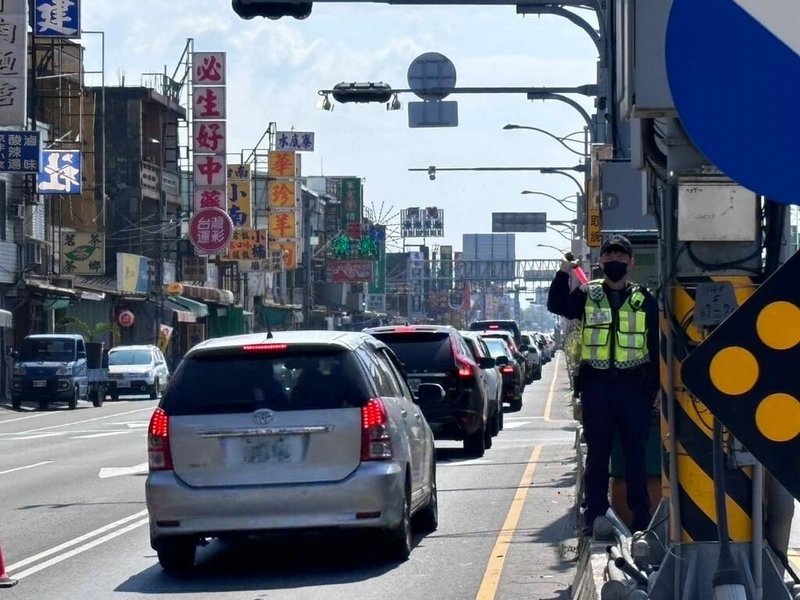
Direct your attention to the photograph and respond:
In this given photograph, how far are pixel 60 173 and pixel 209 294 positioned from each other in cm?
2779

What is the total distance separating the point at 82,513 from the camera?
15492mm

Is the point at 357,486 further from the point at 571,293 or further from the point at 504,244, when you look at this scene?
the point at 504,244

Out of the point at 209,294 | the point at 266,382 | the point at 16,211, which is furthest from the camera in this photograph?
the point at 209,294

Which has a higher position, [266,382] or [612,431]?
[266,382]

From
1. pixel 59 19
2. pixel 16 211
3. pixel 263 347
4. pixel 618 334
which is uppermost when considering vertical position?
pixel 59 19

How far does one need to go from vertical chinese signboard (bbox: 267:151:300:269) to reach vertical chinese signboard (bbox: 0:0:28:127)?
41568mm

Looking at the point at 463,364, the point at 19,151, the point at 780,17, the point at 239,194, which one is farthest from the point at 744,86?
the point at 239,194

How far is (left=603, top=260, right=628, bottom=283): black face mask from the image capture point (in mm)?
10289

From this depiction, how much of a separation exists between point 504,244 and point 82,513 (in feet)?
491

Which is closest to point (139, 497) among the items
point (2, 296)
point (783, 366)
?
point (783, 366)

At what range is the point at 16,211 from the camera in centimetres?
5341

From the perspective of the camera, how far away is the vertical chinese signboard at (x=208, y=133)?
6259cm

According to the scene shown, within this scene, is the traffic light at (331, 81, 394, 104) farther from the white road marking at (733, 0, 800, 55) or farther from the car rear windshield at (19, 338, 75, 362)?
the car rear windshield at (19, 338, 75, 362)

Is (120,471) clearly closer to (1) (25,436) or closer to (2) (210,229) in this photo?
(1) (25,436)
